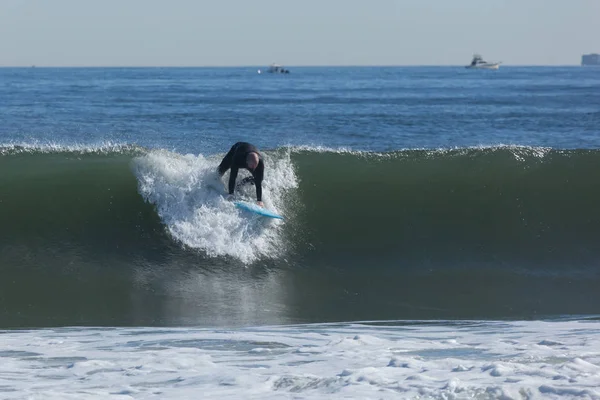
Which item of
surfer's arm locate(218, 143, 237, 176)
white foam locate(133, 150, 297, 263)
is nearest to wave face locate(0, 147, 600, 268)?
white foam locate(133, 150, 297, 263)

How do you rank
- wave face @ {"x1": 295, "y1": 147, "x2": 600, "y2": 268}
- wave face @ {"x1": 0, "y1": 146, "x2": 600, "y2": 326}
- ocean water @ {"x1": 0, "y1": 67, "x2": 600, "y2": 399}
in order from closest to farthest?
ocean water @ {"x1": 0, "y1": 67, "x2": 600, "y2": 399}, wave face @ {"x1": 0, "y1": 146, "x2": 600, "y2": 326}, wave face @ {"x1": 295, "y1": 147, "x2": 600, "y2": 268}

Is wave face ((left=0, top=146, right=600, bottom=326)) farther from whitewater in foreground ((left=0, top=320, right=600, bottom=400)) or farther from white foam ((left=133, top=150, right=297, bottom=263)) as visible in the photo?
whitewater in foreground ((left=0, top=320, right=600, bottom=400))

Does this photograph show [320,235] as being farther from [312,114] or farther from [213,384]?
[312,114]

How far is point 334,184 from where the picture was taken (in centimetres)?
1316

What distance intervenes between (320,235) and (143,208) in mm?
2625

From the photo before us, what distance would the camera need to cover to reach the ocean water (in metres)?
6.51

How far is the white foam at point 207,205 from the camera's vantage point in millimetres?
11125

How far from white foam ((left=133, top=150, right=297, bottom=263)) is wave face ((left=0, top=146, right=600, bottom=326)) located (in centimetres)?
2

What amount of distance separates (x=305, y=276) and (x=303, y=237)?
→ 107 centimetres

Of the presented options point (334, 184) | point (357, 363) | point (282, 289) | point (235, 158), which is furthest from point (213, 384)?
point (334, 184)

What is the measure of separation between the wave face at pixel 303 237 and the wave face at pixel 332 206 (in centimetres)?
3

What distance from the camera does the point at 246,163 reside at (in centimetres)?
1086
